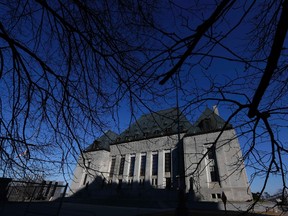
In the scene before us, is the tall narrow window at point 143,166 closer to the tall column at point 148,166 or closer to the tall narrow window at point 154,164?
the tall column at point 148,166

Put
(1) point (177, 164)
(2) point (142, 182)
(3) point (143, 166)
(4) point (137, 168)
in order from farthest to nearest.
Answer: (3) point (143, 166) < (4) point (137, 168) < (2) point (142, 182) < (1) point (177, 164)

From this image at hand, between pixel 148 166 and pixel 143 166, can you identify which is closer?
pixel 148 166

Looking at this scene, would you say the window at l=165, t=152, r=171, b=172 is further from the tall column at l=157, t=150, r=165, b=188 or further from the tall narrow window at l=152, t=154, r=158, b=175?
the tall narrow window at l=152, t=154, r=158, b=175

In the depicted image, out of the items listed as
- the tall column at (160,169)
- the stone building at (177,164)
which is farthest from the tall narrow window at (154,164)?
the tall column at (160,169)

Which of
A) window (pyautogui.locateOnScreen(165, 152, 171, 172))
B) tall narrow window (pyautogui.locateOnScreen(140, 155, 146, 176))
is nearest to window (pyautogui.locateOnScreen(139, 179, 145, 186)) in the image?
tall narrow window (pyautogui.locateOnScreen(140, 155, 146, 176))

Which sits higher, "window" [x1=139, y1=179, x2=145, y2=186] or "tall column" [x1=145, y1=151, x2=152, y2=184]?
"tall column" [x1=145, y1=151, x2=152, y2=184]

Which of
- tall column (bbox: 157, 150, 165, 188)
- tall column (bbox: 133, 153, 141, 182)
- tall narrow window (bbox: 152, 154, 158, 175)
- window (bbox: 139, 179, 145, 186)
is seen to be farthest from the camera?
tall column (bbox: 133, 153, 141, 182)

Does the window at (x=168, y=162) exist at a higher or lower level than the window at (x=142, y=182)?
higher

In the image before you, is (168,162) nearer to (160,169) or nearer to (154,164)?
(160,169)

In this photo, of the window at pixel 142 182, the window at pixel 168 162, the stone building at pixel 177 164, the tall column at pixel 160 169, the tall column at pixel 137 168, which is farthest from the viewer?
the tall column at pixel 137 168

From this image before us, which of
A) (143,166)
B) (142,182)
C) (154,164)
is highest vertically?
(154,164)

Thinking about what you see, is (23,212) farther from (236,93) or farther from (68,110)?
(236,93)

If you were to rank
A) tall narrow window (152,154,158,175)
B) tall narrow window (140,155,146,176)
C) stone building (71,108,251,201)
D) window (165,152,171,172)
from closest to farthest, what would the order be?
stone building (71,108,251,201) → window (165,152,171,172) → tall narrow window (152,154,158,175) → tall narrow window (140,155,146,176)

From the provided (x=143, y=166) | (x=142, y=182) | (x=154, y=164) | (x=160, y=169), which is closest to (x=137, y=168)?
(x=143, y=166)
